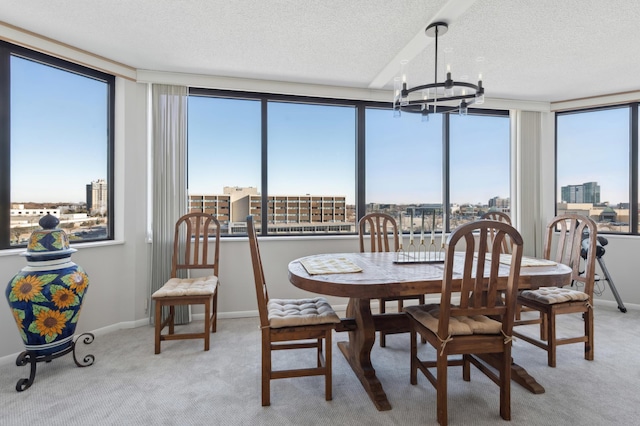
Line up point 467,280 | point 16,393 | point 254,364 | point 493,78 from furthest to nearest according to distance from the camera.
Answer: point 493,78 → point 254,364 → point 16,393 → point 467,280

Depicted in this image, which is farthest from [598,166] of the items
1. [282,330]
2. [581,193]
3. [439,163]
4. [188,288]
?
[188,288]

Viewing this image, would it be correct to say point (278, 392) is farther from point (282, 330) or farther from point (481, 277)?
point (481, 277)

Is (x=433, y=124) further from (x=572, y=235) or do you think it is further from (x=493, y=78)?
(x=572, y=235)

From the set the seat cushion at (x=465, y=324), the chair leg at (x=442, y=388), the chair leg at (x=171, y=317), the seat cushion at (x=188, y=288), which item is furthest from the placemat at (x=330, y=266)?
the chair leg at (x=171, y=317)

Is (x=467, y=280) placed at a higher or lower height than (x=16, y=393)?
higher

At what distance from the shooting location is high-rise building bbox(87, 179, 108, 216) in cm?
306

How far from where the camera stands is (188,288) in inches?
104

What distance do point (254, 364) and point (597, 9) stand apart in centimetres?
345

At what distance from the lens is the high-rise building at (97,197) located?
3057 mm

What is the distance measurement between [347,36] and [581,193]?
3.68 metres

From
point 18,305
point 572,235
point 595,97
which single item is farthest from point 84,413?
point 595,97

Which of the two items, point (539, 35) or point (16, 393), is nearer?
point (16, 393)

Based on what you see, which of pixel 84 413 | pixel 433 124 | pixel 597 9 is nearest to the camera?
pixel 84 413

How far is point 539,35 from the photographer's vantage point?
2.48 meters
